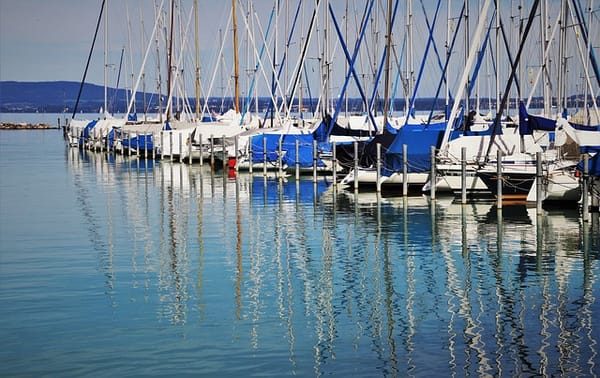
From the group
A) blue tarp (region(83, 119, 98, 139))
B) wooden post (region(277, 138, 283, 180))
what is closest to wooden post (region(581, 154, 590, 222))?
wooden post (region(277, 138, 283, 180))

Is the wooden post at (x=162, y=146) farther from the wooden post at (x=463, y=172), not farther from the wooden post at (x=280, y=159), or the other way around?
the wooden post at (x=463, y=172)

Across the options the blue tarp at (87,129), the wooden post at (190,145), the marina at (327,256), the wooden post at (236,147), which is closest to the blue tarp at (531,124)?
the marina at (327,256)

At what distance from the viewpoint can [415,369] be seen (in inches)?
586

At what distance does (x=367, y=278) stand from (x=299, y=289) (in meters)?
1.94

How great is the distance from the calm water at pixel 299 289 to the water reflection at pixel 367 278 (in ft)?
0.16

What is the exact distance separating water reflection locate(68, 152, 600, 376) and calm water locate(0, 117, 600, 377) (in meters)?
0.05

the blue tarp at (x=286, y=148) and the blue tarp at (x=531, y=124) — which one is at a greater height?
the blue tarp at (x=531, y=124)

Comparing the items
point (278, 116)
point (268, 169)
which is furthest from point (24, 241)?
point (278, 116)

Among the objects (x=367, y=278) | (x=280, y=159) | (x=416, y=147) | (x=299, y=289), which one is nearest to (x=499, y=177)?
(x=416, y=147)

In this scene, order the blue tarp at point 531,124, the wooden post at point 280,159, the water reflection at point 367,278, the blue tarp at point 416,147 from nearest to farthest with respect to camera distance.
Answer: the water reflection at point 367,278, the blue tarp at point 531,124, the blue tarp at point 416,147, the wooden post at point 280,159

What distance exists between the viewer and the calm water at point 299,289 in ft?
51.2

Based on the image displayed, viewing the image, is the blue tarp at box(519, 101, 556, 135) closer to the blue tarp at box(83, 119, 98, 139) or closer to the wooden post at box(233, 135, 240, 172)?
the wooden post at box(233, 135, 240, 172)

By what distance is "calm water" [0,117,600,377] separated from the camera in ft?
51.2

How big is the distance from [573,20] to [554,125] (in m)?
9.56
